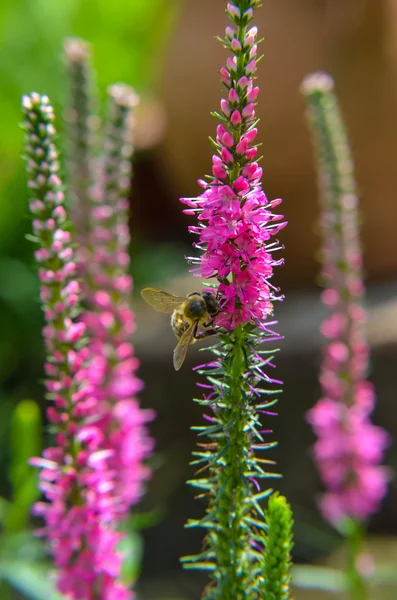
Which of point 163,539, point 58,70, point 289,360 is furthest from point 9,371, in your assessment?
point 58,70

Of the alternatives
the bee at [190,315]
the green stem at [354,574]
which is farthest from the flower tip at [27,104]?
the green stem at [354,574]

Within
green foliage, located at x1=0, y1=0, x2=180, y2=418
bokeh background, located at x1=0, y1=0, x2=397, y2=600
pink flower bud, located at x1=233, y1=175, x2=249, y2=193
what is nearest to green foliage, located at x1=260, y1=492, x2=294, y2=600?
pink flower bud, located at x1=233, y1=175, x2=249, y2=193

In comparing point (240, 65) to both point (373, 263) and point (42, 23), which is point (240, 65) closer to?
point (373, 263)

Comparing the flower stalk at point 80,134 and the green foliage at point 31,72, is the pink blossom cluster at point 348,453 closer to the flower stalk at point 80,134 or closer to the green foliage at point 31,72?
the flower stalk at point 80,134

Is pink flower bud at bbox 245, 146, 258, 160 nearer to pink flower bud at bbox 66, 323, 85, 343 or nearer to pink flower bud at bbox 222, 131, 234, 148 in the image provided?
pink flower bud at bbox 222, 131, 234, 148

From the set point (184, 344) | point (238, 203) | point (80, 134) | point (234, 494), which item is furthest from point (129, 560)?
point (238, 203)

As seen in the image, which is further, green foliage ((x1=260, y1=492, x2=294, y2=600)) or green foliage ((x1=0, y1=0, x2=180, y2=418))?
green foliage ((x1=0, y1=0, x2=180, y2=418))

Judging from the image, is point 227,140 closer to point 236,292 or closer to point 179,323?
point 236,292
